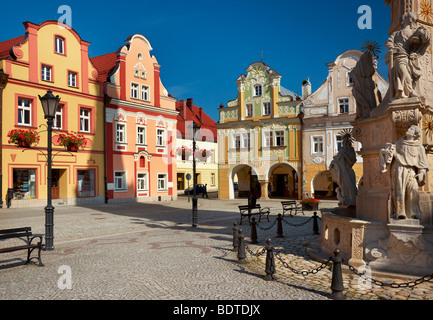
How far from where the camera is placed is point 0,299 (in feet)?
19.1

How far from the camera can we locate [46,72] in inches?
961

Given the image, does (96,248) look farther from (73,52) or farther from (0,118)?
(73,52)

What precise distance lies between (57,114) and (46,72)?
282 centimetres

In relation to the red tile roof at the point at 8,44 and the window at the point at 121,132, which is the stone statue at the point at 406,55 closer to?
the window at the point at 121,132

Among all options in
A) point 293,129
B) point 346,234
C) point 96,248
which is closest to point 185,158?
point 293,129

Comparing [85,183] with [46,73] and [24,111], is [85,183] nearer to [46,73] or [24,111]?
[24,111]

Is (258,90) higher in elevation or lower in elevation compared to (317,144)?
higher

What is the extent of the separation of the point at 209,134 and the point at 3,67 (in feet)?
101

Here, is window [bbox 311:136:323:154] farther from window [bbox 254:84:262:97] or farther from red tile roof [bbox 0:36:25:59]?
red tile roof [bbox 0:36:25:59]

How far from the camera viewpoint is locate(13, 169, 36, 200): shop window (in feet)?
74.4

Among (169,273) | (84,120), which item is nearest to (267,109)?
(84,120)

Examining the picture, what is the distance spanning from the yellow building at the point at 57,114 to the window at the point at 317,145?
55.6 ft

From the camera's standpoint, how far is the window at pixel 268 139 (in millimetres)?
32844

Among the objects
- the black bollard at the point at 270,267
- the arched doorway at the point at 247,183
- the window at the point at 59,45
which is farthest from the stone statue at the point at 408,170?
the arched doorway at the point at 247,183
